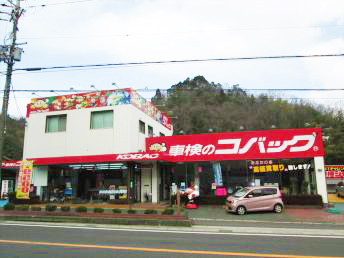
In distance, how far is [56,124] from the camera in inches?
1018

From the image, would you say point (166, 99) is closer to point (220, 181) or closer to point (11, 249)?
point (220, 181)

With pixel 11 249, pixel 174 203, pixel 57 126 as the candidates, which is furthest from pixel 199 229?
pixel 57 126

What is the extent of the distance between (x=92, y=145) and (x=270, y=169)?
1332 centimetres

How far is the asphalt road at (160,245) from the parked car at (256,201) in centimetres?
718

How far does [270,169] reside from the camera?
23.4 m

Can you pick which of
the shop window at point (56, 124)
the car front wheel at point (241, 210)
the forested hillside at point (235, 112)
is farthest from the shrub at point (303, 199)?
the forested hillside at point (235, 112)

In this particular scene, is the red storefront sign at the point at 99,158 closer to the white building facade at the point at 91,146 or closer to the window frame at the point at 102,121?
the white building facade at the point at 91,146

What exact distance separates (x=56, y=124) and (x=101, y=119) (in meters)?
4.14

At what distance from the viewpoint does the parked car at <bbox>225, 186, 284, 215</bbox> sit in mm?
18891

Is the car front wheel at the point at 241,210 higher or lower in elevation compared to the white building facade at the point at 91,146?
lower

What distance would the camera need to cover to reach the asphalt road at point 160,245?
324 inches

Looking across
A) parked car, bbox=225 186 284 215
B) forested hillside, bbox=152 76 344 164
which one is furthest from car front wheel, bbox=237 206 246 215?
forested hillside, bbox=152 76 344 164

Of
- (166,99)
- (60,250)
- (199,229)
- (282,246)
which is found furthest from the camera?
(166,99)

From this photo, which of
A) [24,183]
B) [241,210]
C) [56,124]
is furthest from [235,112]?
[24,183]
